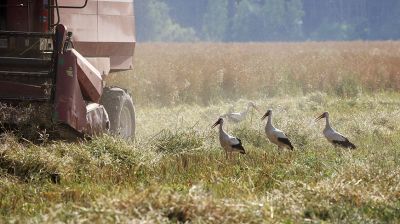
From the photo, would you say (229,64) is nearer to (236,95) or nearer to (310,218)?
(236,95)

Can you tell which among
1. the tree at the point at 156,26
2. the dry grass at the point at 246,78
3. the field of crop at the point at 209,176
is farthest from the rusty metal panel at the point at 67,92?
the tree at the point at 156,26

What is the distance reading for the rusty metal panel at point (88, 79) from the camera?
35.0ft

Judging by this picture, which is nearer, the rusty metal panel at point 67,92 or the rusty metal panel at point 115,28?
the rusty metal panel at point 67,92

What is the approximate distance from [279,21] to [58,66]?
80.9m

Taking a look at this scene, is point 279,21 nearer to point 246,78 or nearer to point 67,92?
point 246,78

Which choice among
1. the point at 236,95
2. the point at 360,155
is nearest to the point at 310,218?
the point at 360,155

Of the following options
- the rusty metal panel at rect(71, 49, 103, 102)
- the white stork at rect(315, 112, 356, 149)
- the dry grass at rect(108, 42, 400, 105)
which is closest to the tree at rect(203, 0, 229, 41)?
the dry grass at rect(108, 42, 400, 105)

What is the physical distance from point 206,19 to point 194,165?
84.6 metres

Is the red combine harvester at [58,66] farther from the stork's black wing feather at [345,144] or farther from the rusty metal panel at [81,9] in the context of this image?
the stork's black wing feather at [345,144]

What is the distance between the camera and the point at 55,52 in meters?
10.5

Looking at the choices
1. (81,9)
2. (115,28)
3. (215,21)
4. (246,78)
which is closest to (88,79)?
(81,9)

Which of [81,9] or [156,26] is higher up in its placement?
[81,9]

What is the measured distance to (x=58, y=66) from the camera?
1038 centimetres

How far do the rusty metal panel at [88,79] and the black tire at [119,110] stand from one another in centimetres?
103
